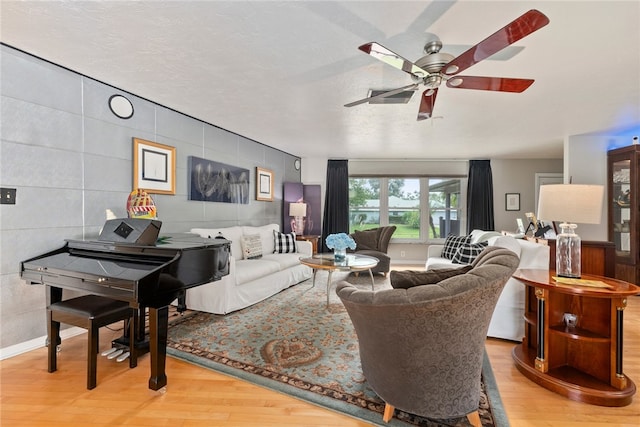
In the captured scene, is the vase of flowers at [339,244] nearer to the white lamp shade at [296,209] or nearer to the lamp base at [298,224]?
the white lamp shade at [296,209]

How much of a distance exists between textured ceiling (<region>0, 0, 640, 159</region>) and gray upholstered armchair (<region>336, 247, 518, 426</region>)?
5.05 feet

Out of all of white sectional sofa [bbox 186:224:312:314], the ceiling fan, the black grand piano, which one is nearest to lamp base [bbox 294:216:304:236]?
white sectional sofa [bbox 186:224:312:314]

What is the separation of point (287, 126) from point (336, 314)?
2.64 m

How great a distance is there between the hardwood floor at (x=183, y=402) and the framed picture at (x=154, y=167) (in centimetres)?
182

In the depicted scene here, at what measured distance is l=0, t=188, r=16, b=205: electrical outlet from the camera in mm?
2279

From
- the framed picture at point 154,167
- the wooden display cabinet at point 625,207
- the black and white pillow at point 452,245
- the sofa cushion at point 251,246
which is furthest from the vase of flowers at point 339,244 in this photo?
the wooden display cabinet at point 625,207

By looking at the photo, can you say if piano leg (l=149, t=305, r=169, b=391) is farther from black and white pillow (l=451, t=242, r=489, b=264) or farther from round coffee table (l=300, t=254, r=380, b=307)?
black and white pillow (l=451, t=242, r=489, b=264)

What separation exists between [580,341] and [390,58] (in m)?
2.22

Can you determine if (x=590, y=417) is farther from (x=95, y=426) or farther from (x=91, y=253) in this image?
(x=91, y=253)

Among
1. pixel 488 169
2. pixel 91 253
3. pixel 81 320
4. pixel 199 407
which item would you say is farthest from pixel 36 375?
pixel 488 169

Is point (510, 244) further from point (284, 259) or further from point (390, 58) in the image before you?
point (284, 259)

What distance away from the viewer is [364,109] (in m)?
3.54

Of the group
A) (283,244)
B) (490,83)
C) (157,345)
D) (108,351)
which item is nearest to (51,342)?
(108,351)

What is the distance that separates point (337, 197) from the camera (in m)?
6.87
